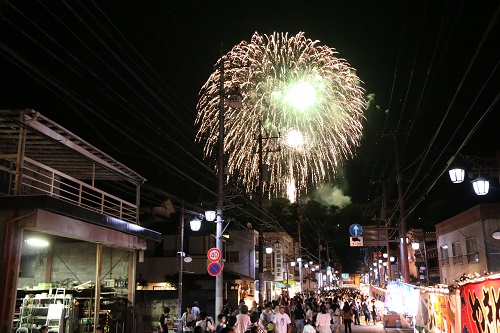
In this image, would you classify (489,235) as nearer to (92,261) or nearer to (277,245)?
(92,261)

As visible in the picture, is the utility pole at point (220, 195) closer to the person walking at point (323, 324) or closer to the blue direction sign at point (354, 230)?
the person walking at point (323, 324)

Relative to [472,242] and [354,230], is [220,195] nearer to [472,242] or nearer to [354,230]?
[354,230]

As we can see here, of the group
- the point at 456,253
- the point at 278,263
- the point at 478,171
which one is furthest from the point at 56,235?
the point at 278,263

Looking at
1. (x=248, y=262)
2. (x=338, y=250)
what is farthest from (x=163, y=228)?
(x=338, y=250)

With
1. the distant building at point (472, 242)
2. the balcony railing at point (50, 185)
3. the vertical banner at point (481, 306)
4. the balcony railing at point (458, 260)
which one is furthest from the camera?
the balcony railing at point (458, 260)

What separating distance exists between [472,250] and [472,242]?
1.96ft

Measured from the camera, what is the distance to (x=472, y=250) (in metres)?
26.5

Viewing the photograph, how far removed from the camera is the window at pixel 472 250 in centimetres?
2564

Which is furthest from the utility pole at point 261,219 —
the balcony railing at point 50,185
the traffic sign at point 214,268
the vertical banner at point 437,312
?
the vertical banner at point 437,312

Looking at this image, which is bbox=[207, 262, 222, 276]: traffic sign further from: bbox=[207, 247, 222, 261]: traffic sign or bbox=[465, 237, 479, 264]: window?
bbox=[465, 237, 479, 264]: window

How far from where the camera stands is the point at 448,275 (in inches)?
1264

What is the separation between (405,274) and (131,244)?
1901 cm

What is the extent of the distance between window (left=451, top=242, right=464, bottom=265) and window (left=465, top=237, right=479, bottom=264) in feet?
4.74

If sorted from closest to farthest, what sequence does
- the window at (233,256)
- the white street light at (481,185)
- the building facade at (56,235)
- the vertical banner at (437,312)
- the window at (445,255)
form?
the vertical banner at (437,312)
the building facade at (56,235)
the white street light at (481,185)
the window at (445,255)
the window at (233,256)
